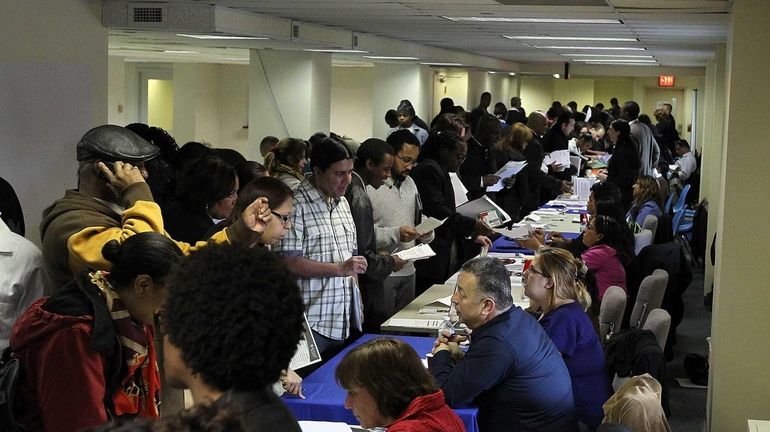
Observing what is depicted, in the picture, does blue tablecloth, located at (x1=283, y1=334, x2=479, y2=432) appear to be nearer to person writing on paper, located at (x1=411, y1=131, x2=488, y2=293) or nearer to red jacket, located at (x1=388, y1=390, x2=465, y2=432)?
red jacket, located at (x1=388, y1=390, x2=465, y2=432)

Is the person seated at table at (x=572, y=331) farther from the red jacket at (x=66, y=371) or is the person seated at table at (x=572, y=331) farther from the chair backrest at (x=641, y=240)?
the chair backrest at (x=641, y=240)

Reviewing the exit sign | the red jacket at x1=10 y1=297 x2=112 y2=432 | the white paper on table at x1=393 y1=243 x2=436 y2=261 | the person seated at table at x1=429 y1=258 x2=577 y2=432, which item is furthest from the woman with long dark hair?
the exit sign

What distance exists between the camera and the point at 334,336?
195 inches

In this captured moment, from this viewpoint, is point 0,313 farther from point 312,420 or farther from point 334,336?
point 334,336

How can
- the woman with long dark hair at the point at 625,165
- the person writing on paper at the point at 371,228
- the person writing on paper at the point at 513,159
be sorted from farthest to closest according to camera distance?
the woman with long dark hair at the point at 625,165, the person writing on paper at the point at 513,159, the person writing on paper at the point at 371,228

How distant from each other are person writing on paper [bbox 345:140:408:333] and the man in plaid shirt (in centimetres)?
43

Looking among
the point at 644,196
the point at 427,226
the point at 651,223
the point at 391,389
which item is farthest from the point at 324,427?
the point at 644,196

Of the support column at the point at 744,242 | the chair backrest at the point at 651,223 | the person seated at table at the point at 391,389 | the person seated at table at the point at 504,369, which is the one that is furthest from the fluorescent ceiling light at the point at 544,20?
the person seated at table at the point at 391,389

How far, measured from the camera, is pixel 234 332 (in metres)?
1.78

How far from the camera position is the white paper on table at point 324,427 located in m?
3.76

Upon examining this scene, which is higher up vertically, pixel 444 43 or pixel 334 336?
pixel 444 43

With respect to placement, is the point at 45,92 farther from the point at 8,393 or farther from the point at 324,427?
the point at 8,393

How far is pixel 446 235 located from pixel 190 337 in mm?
5760

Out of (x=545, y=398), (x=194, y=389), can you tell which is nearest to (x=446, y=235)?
(x=545, y=398)
